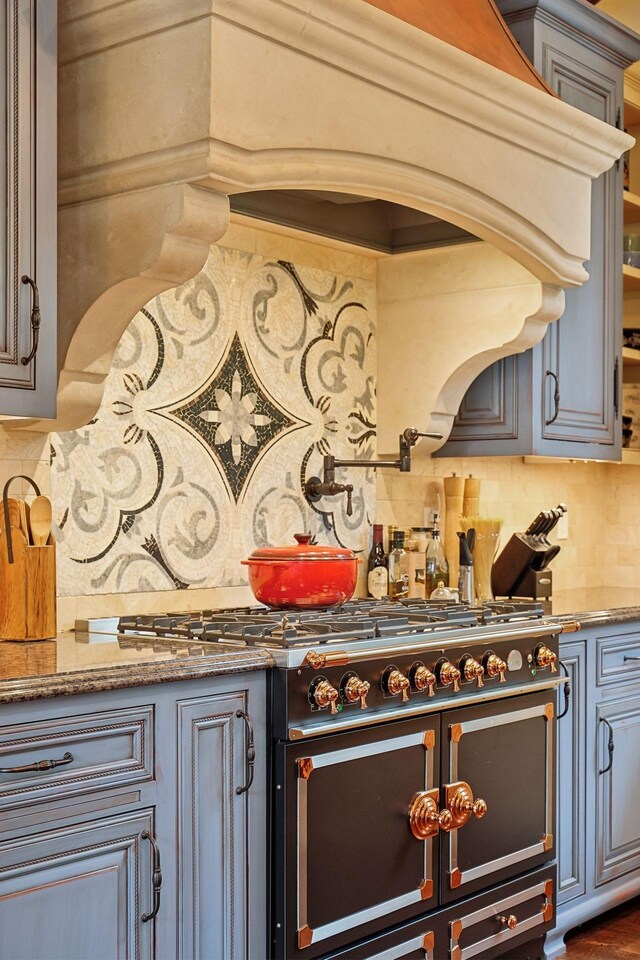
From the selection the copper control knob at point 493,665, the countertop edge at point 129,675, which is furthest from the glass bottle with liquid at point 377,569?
the countertop edge at point 129,675

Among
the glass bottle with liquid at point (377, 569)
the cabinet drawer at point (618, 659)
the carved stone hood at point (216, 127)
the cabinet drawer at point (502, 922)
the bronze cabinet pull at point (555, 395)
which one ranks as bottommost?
the cabinet drawer at point (502, 922)

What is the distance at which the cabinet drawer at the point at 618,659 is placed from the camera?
3.53 metres

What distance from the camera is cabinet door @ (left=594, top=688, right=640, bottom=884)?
3.54 meters

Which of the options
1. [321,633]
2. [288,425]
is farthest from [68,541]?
[288,425]

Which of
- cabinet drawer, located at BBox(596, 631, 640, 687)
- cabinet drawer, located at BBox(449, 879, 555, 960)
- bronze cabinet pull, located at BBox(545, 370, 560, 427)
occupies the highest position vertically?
bronze cabinet pull, located at BBox(545, 370, 560, 427)

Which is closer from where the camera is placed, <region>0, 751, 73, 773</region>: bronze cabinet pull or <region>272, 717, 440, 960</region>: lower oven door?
<region>0, 751, 73, 773</region>: bronze cabinet pull

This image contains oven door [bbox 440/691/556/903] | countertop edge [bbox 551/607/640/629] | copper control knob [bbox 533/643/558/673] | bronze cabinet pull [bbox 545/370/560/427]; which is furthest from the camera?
bronze cabinet pull [bbox 545/370/560/427]

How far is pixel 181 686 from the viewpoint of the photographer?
2188 mm

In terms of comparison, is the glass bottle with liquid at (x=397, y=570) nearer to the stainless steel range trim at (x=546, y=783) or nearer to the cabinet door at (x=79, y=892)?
the stainless steel range trim at (x=546, y=783)

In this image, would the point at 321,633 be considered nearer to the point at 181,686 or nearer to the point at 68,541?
the point at 181,686

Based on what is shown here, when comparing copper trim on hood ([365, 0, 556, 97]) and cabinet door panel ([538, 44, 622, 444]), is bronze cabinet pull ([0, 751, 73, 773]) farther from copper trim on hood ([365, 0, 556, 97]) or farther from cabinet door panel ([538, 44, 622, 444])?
cabinet door panel ([538, 44, 622, 444])

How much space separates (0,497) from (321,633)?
0.77 metres

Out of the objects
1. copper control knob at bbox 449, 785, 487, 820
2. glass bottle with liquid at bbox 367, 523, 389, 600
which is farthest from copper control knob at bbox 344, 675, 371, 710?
glass bottle with liquid at bbox 367, 523, 389, 600

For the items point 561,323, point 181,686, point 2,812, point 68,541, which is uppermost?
point 561,323
